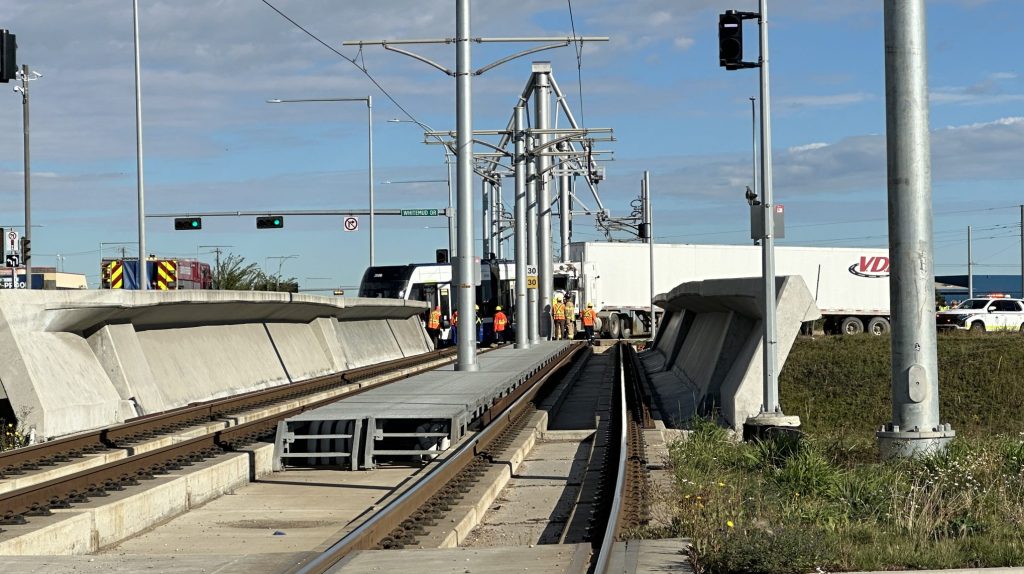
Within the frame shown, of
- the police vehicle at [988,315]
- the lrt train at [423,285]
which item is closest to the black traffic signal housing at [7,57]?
the lrt train at [423,285]

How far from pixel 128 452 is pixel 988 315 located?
47.0 m

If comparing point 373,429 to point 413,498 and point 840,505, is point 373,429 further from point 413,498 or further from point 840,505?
point 840,505

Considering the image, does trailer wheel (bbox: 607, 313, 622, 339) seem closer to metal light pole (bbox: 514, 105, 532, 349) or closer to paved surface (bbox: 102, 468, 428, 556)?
metal light pole (bbox: 514, 105, 532, 349)

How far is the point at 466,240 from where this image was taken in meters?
23.3

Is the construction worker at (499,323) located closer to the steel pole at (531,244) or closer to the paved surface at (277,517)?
the steel pole at (531,244)

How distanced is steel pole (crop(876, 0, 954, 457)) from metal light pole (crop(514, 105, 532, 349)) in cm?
2520

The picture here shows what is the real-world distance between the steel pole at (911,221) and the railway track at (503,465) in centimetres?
237

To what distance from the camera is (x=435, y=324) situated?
54.0 m

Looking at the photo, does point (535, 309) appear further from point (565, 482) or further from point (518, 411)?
point (565, 482)

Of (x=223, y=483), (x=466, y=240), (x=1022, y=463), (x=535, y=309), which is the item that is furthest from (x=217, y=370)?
(x=535, y=309)

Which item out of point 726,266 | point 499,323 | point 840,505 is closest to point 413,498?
point 840,505

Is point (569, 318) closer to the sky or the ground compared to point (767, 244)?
closer to the ground

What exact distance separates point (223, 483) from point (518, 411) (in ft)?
27.3

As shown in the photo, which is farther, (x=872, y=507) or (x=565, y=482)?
(x=565, y=482)
